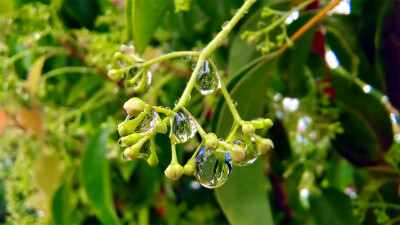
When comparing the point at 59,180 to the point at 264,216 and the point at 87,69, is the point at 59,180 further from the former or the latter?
the point at 264,216

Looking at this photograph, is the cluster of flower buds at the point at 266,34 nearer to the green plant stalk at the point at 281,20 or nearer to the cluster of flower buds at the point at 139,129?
the green plant stalk at the point at 281,20

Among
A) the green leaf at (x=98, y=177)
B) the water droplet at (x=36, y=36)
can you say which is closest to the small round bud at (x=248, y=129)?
the green leaf at (x=98, y=177)

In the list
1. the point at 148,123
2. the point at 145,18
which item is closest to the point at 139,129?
the point at 148,123

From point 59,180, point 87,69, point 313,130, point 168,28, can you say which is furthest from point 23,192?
point 313,130

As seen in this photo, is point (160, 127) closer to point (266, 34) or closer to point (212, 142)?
point (212, 142)

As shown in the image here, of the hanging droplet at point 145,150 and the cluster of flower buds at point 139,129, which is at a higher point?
the cluster of flower buds at point 139,129

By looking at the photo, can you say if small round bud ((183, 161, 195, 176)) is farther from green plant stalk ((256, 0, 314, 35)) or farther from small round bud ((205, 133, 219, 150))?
green plant stalk ((256, 0, 314, 35))

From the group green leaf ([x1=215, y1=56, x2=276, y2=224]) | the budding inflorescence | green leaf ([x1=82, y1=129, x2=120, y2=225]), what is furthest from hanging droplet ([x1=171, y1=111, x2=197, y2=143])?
green leaf ([x1=82, y1=129, x2=120, y2=225])
